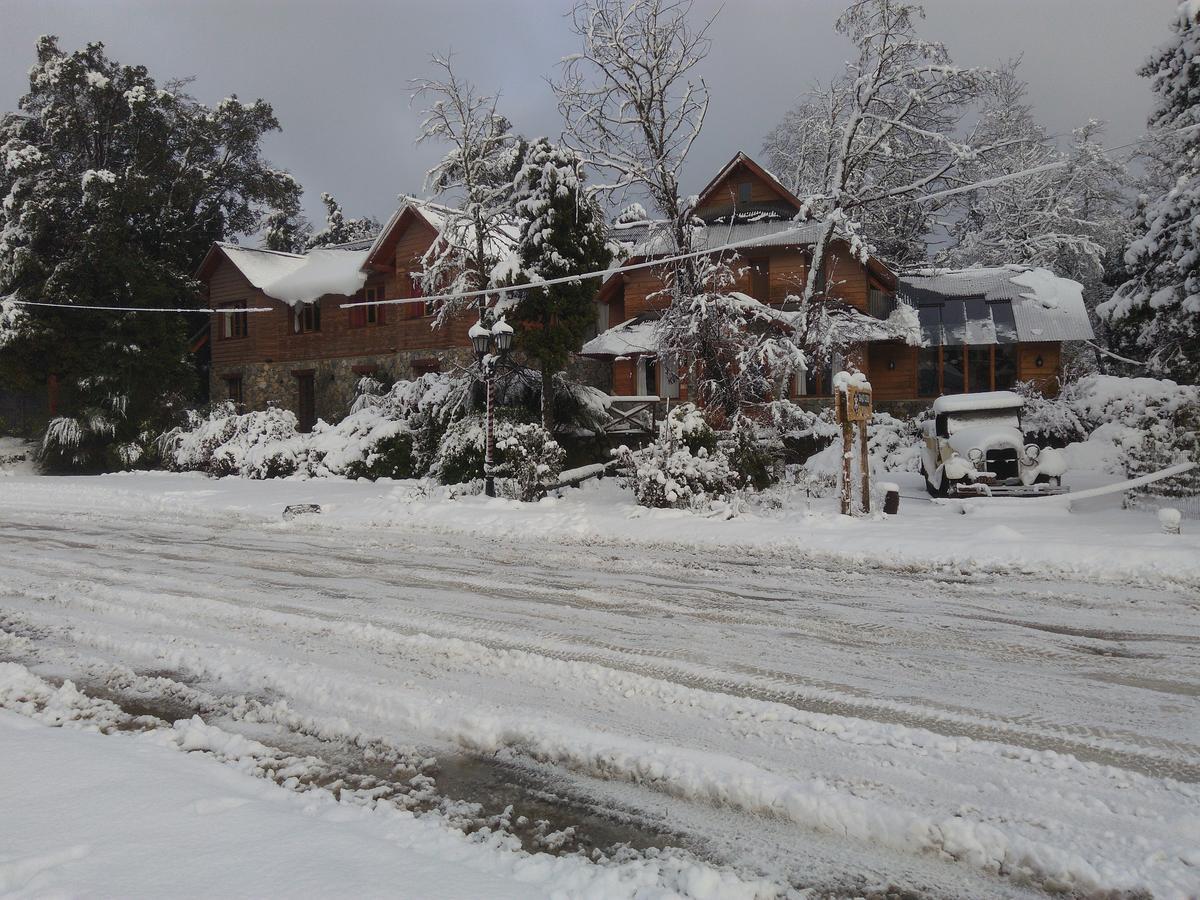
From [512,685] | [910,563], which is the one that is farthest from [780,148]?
[512,685]

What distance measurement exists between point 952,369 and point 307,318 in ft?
83.4

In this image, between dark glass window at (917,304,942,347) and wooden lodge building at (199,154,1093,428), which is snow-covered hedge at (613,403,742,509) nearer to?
wooden lodge building at (199,154,1093,428)

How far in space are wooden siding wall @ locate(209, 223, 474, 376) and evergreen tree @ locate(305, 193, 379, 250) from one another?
1598cm

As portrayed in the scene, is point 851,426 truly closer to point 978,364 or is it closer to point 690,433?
point 690,433

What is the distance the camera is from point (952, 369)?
98.3 feet

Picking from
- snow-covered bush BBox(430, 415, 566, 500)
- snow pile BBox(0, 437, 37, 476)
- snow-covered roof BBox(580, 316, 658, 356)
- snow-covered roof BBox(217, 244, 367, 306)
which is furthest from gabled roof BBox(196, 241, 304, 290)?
snow-covered bush BBox(430, 415, 566, 500)

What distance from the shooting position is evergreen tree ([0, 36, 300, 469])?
28.9 metres

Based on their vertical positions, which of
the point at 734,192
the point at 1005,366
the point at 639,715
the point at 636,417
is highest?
the point at 734,192

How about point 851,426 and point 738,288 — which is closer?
point 851,426

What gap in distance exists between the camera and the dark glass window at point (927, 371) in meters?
30.0

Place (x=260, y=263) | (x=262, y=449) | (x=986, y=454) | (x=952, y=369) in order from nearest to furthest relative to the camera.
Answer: (x=986, y=454) < (x=262, y=449) < (x=952, y=369) < (x=260, y=263)

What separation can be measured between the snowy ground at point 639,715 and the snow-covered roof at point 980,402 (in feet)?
19.8

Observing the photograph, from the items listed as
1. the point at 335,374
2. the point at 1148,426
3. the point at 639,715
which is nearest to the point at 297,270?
the point at 335,374

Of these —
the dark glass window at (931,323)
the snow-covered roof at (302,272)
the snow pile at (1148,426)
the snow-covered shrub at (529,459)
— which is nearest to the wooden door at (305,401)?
the snow-covered roof at (302,272)
